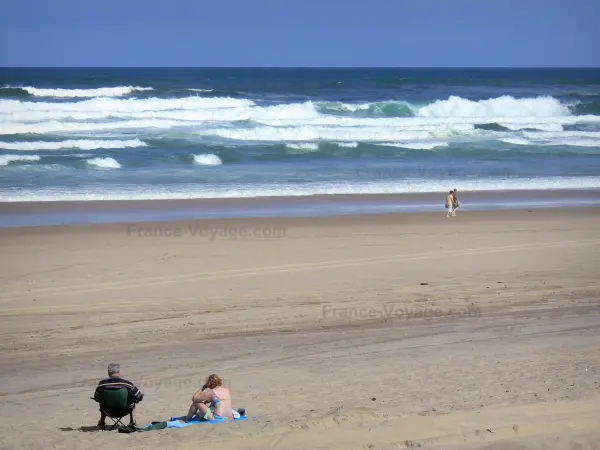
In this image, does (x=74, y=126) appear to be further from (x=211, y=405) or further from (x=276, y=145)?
(x=211, y=405)

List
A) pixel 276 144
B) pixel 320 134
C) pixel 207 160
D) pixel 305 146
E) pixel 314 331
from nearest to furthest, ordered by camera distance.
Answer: pixel 314 331 → pixel 207 160 → pixel 305 146 → pixel 276 144 → pixel 320 134

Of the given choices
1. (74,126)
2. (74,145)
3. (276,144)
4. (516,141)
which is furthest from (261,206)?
(74,126)

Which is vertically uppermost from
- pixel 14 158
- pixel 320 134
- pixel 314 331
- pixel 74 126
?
pixel 74 126

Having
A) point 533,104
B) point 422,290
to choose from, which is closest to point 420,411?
point 422,290

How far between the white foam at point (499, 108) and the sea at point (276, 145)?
3.6 inches

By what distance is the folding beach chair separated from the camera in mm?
7938

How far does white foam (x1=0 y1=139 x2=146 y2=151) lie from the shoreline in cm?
1091

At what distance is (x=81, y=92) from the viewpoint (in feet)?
187

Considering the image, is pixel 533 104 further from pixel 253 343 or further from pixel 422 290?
pixel 253 343

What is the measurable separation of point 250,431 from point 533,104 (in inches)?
2009

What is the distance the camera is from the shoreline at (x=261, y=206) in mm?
20000

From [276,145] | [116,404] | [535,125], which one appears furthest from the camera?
[535,125]

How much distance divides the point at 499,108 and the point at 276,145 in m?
24.0

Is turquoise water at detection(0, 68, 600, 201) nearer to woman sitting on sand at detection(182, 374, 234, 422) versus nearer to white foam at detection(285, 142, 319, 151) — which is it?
white foam at detection(285, 142, 319, 151)
